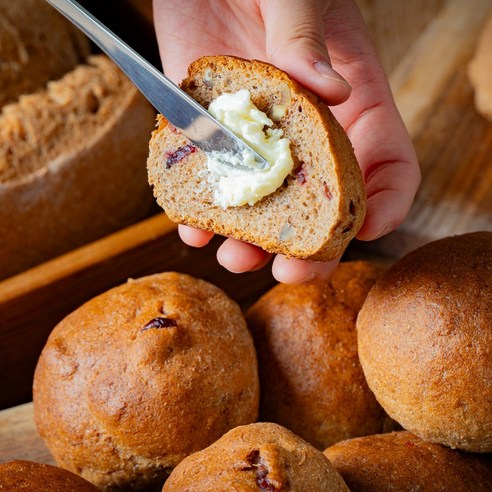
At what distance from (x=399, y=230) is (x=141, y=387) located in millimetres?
1543

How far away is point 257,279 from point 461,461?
4.01ft

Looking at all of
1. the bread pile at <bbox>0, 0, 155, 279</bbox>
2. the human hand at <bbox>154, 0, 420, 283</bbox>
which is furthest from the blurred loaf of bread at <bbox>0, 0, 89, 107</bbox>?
the human hand at <bbox>154, 0, 420, 283</bbox>

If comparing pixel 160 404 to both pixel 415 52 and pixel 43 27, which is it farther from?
pixel 415 52

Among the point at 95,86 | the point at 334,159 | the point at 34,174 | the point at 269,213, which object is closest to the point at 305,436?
the point at 269,213

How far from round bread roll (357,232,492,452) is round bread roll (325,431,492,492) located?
0.12 feet

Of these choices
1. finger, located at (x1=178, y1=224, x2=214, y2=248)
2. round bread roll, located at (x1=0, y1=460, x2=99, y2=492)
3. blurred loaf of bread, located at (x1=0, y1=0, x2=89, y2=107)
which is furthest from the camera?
blurred loaf of bread, located at (x1=0, y1=0, x2=89, y2=107)

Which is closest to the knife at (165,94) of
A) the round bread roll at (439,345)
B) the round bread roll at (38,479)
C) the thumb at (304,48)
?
the thumb at (304,48)

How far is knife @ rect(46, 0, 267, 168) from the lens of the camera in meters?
1.54

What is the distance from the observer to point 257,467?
1.27m

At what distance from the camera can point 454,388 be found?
1448mm

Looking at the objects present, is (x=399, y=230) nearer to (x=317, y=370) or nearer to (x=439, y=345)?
(x=317, y=370)

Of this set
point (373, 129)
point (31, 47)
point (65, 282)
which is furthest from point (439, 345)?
point (31, 47)

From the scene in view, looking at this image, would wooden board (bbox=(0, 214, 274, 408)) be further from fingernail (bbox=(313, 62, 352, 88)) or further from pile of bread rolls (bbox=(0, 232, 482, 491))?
fingernail (bbox=(313, 62, 352, 88))

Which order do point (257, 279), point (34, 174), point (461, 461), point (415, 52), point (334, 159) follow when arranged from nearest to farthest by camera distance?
point (334, 159) → point (461, 461) → point (34, 174) → point (257, 279) → point (415, 52)
